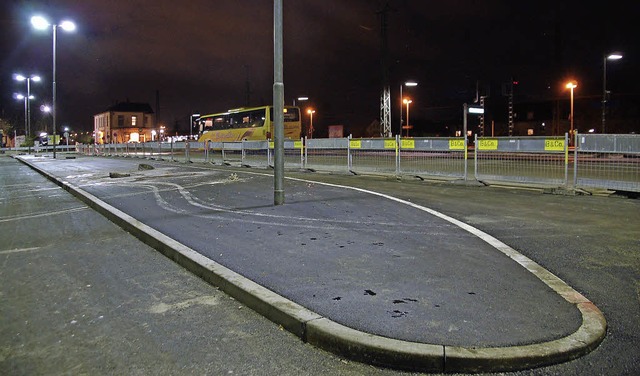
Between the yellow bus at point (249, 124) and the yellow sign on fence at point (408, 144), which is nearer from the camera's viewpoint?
the yellow sign on fence at point (408, 144)

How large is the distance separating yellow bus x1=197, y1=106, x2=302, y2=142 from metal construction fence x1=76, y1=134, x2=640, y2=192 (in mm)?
15893

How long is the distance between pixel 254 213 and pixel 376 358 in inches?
254

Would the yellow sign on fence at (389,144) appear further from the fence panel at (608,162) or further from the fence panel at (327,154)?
the fence panel at (608,162)

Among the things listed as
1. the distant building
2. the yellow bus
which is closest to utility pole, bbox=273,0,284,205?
the yellow bus

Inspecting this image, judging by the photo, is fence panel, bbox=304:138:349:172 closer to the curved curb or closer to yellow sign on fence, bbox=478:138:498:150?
yellow sign on fence, bbox=478:138:498:150

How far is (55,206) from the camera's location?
1211 centimetres

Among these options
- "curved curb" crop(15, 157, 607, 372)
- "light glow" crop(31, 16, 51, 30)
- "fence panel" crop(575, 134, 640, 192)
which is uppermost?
"light glow" crop(31, 16, 51, 30)

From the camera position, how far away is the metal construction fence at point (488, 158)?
12.1 m

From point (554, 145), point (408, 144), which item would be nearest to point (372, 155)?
point (408, 144)

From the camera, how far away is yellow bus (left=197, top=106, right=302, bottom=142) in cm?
3916

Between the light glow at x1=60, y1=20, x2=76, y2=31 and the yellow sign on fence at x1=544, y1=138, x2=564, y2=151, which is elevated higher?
the light glow at x1=60, y1=20, x2=76, y2=31

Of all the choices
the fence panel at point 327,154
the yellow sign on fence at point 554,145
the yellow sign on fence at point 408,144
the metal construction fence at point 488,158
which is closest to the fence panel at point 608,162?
the metal construction fence at point 488,158

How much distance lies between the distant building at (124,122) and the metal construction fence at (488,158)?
10266 centimetres

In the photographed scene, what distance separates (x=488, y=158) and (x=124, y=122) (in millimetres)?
119430
